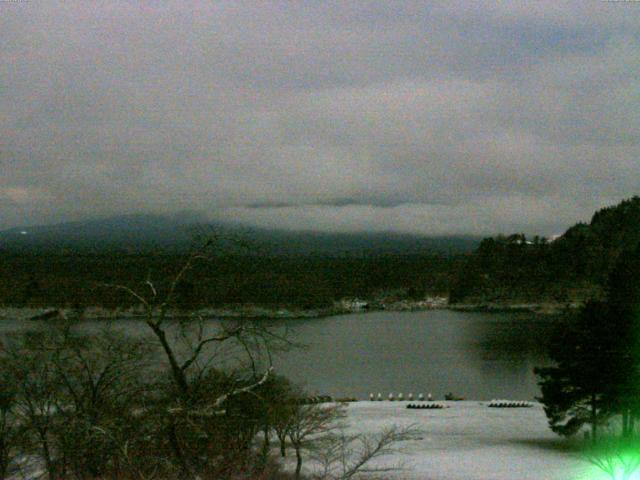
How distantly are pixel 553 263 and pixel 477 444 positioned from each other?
79.0 meters

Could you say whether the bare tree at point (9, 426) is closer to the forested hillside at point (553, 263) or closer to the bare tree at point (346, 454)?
the bare tree at point (346, 454)

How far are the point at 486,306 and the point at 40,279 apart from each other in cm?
4863

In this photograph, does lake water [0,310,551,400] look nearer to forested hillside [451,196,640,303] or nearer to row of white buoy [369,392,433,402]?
row of white buoy [369,392,433,402]

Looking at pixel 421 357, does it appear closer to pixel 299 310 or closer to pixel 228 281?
pixel 299 310

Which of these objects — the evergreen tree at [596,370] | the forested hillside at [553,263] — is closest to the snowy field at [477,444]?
the evergreen tree at [596,370]

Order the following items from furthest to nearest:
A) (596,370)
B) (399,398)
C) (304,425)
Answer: (399,398) → (596,370) → (304,425)

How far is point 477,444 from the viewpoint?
56.2 ft

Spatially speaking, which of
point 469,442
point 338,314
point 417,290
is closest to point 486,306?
point 417,290

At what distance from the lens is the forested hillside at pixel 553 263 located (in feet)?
291

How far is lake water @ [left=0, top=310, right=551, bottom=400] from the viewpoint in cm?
3225

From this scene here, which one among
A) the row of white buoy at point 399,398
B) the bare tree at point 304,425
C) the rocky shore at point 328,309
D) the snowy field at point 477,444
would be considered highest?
the bare tree at point 304,425

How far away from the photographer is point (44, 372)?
28.3ft

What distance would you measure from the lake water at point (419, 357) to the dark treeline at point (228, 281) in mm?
9823

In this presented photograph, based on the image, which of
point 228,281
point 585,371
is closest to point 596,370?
point 585,371
